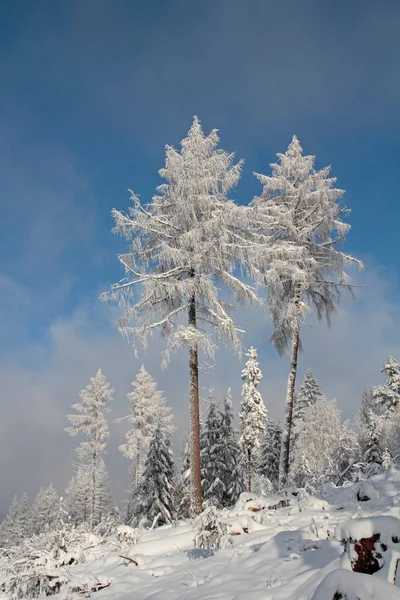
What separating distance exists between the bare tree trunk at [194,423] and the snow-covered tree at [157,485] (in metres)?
12.1

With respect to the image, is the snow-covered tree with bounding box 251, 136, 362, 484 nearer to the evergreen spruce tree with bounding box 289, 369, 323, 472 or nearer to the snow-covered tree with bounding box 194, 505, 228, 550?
the snow-covered tree with bounding box 194, 505, 228, 550

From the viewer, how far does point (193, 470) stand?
38.1 feet

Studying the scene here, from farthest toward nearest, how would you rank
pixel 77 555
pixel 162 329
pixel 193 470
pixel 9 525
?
1. pixel 9 525
2. pixel 162 329
3. pixel 193 470
4. pixel 77 555

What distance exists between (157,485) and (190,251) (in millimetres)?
15661

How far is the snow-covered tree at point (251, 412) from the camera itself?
96.3 ft

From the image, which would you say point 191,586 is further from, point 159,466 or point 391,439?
point 391,439

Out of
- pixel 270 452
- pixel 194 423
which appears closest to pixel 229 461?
pixel 270 452

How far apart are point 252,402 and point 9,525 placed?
185 ft

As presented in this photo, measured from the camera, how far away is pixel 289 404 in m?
15.0

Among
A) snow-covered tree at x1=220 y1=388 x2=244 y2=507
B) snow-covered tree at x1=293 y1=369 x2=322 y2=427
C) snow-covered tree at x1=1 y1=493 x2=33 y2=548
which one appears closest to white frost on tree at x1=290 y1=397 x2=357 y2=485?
snow-covered tree at x1=293 y1=369 x2=322 y2=427

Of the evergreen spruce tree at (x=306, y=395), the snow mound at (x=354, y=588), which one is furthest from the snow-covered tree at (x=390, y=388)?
the snow mound at (x=354, y=588)

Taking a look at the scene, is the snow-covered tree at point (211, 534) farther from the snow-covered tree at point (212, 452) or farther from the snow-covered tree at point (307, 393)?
the snow-covered tree at point (307, 393)

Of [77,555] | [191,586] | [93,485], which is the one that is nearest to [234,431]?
[93,485]

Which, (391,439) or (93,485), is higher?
(391,439)
